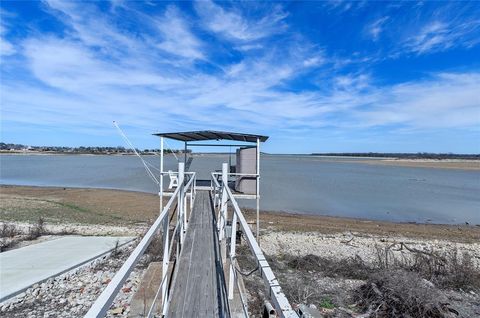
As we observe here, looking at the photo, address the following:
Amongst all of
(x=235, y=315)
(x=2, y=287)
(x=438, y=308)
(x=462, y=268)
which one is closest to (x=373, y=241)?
(x=462, y=268)

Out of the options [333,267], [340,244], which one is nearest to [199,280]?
[333,267]

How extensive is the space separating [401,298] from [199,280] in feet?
13.0

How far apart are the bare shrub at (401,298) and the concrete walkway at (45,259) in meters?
6.41

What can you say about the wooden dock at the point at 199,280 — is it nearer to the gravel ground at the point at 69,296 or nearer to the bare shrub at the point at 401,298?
the gravel ground at the point at 69,296

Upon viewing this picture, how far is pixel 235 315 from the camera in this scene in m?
3.65

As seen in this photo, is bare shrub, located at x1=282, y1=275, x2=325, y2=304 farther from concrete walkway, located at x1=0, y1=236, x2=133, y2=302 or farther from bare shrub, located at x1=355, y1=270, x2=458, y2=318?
concrete walkway, located at x1=0, y1=236, x2=133, y2=302

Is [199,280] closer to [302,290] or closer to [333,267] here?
[302,290]

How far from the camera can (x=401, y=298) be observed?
599 centimetres

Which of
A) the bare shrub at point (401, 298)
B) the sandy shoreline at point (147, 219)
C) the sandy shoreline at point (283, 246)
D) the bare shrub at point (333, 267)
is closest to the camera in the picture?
the bare shrub at point (401, 298)

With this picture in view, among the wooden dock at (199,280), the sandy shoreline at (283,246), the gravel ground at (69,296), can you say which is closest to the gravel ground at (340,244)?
the sandy shoreline at (283,246)

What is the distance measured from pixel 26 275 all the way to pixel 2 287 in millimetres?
672

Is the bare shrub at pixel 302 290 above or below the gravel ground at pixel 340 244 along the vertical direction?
above

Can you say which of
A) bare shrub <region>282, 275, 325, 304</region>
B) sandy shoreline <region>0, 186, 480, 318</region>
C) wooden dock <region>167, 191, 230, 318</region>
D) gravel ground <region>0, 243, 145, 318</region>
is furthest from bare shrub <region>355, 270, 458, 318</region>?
gravel ground <region>0, 243, 145, 318</region>

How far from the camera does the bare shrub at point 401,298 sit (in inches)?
226
